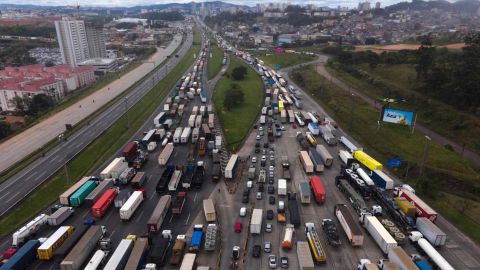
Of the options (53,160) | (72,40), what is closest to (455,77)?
(53,160)

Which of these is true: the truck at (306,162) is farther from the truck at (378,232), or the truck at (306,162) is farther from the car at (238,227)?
the car at (238,227)

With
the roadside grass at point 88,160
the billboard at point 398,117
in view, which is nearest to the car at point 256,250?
the roadside grass at point 88,160

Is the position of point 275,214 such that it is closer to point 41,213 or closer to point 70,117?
point 41,213

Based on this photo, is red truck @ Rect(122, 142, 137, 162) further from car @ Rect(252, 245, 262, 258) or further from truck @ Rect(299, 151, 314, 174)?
car @ Rect(252, 245, 262, 258)

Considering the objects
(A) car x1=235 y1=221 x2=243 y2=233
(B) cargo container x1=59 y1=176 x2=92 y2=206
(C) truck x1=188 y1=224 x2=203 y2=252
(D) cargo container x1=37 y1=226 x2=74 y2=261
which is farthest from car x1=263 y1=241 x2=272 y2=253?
(B) cargo container x1=59 y1=176 x2=92 y2=206

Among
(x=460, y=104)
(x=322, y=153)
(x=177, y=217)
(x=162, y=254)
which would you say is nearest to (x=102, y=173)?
(x=177, y=217)

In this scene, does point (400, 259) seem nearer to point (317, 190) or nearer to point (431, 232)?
point (431, 232)

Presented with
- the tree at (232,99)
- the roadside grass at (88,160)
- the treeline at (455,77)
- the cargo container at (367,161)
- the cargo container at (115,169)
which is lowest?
the roadside grass at (88,160)
